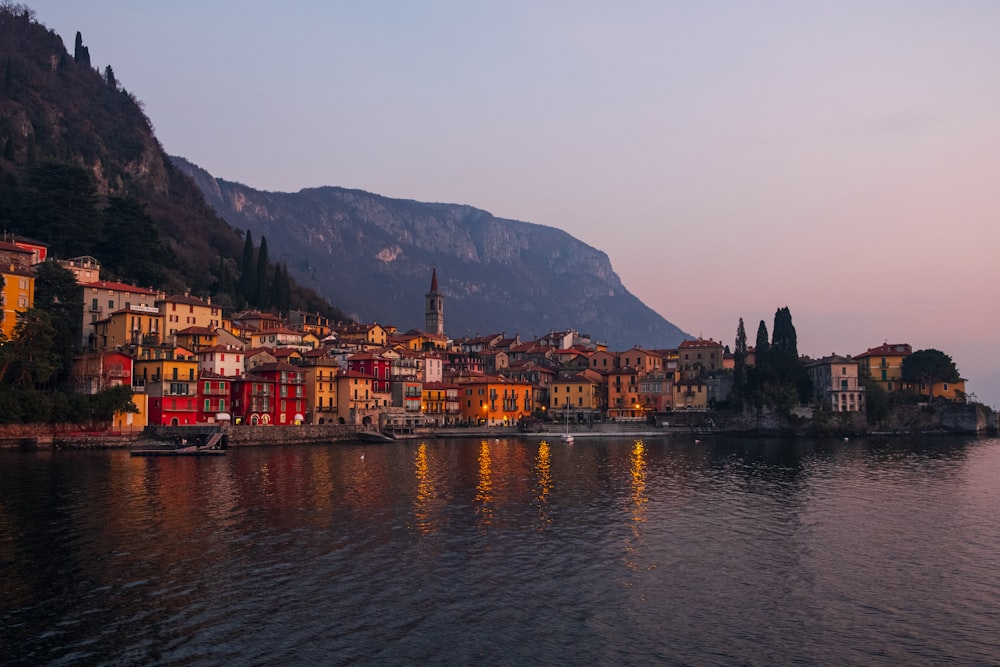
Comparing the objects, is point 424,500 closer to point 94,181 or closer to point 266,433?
point 266,433

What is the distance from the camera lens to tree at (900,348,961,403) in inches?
4668

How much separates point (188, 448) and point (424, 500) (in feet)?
126

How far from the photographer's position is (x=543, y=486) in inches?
2025

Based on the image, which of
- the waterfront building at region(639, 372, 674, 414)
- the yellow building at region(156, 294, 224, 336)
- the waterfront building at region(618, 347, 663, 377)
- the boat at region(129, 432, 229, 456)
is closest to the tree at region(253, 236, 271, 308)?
the yellow building at region(156, 294, 224, 336)

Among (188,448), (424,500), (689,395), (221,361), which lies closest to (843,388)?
(689,395)

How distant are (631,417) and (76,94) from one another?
123952 millimetres

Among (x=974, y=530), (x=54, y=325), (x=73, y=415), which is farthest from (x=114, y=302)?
(x=974, y=530)

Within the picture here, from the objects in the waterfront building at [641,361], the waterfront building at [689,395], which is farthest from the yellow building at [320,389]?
the waterfront building at [689,395]

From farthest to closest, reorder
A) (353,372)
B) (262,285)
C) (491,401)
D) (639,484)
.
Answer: (262,285) < (491,401) < (353,372) < (639,484)

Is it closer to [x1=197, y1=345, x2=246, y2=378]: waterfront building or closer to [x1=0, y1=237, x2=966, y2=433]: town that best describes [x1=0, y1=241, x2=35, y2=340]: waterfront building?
[x1=0, y1=237, x2=966, y2=433]: town

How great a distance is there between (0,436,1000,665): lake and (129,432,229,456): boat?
621 inches

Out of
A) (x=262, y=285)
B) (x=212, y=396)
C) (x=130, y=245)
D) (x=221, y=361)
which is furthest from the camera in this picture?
(x=262, y=285)

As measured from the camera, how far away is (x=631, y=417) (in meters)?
126

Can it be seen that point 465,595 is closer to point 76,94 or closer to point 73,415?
point 73,415
